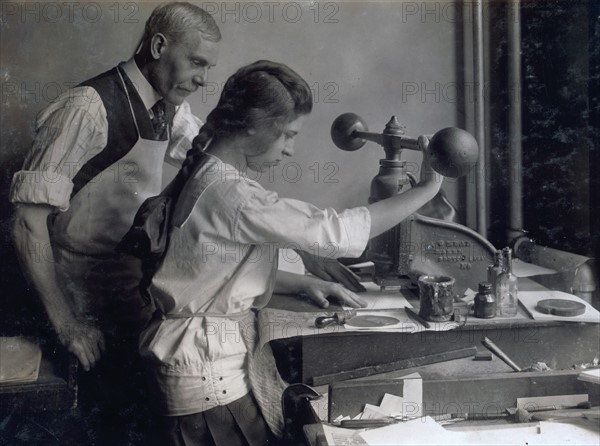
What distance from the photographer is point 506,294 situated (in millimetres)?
1521

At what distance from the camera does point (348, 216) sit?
141 centimetres

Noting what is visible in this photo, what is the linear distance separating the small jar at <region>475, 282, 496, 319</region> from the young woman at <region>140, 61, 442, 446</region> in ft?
1.18

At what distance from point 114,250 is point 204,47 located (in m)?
0.67

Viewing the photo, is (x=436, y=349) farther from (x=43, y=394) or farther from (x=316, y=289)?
(x=43, y=394)

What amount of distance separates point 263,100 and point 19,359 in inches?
37.8

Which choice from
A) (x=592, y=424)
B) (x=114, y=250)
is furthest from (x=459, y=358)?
(x=114, y=250)

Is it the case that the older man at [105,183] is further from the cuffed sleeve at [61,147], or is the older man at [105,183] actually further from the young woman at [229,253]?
the young woman at [229,253]

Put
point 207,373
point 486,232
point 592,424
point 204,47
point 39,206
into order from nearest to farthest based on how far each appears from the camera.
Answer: point 592,424, point 207,373, point 39,206, point 204,47, point 486,232

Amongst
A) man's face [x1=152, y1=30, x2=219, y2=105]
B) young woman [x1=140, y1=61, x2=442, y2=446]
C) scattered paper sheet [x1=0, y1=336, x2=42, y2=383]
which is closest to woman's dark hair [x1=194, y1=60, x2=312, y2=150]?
young woman [x1=140, y1=61, x2=442, y2=446]

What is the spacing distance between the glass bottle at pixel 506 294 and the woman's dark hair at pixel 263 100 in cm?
70

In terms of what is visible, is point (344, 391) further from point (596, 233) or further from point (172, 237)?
point (596, 233)

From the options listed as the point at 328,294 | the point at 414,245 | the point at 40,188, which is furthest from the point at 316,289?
the point at 40,188

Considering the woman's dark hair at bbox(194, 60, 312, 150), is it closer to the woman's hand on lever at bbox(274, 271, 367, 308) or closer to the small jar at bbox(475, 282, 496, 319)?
the woman's hand on lever at bbox(274, 271, 367, 308)

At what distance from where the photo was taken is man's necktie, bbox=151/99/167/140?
68.4 inches
